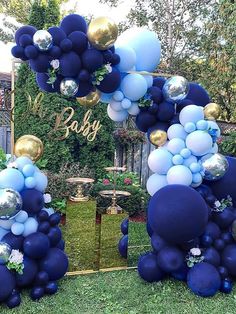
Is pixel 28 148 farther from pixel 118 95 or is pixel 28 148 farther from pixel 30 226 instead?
pixel 118 95

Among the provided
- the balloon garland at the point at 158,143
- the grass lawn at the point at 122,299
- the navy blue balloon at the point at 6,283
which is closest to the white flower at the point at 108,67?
the balloon garland at the point at 158,143

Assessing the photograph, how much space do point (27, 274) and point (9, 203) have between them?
62 centimetres

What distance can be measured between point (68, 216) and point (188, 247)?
1101mm

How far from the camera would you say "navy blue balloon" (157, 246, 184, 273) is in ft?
10.9

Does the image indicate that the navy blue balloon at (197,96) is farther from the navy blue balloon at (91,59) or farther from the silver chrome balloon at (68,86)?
the silver chrome balloon at (68,86)

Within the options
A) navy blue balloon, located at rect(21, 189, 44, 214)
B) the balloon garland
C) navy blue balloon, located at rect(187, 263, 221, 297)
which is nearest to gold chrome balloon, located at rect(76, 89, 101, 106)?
the balloon garland

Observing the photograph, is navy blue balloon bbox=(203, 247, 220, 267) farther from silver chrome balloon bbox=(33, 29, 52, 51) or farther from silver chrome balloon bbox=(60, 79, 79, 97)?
silver chrome balloon bbox=(33, 29, 52, 51)

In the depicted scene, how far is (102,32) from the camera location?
303cm

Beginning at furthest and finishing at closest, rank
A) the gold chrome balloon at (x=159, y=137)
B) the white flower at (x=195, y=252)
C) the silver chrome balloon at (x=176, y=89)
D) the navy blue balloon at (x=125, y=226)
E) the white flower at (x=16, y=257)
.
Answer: the navy blue balloon at (x=125, y=226) < the gold chrome balloon at (x=159, y=137) < the silver chrome balloon at (x=176, y=89) < the white flower at (x=195, y=252) < the white flower at (x=16, y=257)

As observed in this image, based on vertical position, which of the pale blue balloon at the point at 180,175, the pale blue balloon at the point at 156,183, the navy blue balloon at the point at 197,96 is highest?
the navy blue balloon at the point at 197,96

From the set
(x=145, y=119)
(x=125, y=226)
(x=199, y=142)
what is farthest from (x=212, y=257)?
(x=145, y=119)

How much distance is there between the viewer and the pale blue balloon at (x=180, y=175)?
3.32m

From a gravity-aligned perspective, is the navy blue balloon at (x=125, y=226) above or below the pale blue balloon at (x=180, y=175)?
below

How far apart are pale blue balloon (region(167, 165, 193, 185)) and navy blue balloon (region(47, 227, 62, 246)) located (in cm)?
106
